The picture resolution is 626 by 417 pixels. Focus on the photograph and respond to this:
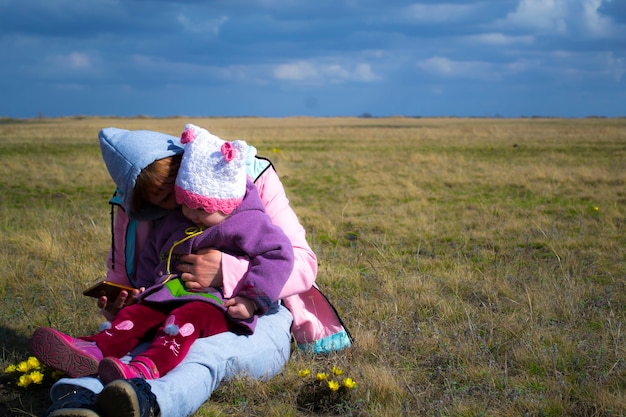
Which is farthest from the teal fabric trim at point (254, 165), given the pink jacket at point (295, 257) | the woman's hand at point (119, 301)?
the woman's hand at point (119, 301)

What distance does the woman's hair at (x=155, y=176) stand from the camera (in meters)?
3.25

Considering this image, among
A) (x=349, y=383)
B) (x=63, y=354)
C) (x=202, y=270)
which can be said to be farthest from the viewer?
(x=202, y=270)

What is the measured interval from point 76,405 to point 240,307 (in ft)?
3.08

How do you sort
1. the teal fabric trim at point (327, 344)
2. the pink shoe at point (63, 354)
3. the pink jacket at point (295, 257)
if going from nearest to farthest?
the pink shoe at point (63, 354), the pink jacket at point (295, 257), the teal fabric trim at point (327, 344)

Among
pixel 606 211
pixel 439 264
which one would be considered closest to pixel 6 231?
pixel 439 264

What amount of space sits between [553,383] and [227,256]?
1802 mm

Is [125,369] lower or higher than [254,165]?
lower

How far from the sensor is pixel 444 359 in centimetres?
378

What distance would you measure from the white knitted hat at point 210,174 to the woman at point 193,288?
0.75 ft

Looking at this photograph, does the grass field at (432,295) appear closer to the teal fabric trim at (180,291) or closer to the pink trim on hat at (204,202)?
the teal fabric trim at (180,291)

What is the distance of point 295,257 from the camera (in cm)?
343

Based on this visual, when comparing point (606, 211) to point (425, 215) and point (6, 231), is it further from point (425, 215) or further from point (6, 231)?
point (6, 231)

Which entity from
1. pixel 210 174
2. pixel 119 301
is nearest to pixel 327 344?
pixel 119 301

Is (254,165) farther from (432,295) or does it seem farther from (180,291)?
(432,295)
